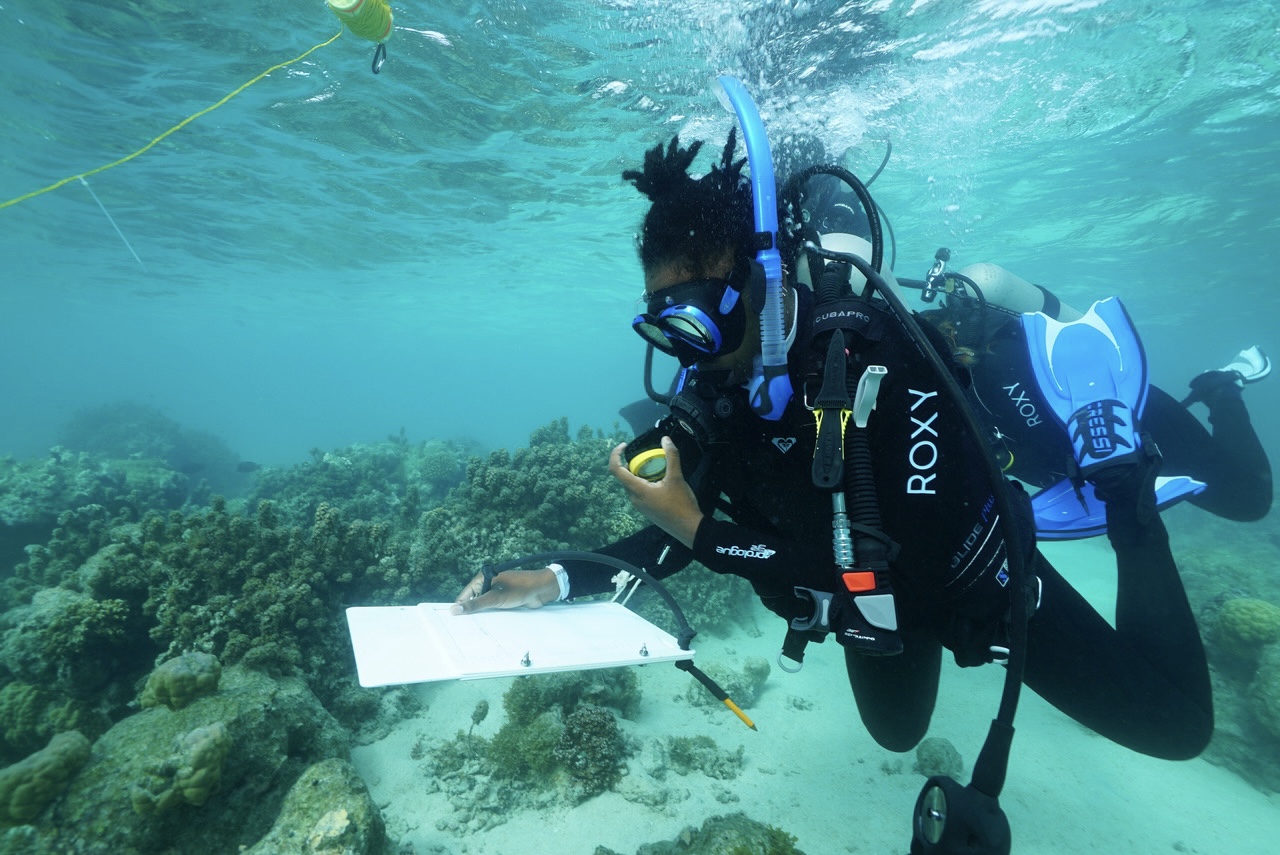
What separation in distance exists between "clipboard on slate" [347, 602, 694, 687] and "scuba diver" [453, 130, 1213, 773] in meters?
0.28

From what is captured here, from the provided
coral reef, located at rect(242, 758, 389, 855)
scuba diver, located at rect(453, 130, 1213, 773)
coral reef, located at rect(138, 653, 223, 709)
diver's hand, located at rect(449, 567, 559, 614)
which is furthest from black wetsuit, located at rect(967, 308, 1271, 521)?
coral reef, located at rect(138, 653, 223, 709)

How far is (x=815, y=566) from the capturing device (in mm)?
2359

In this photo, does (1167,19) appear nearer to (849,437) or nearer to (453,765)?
(849,437)

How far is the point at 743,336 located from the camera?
2494mm

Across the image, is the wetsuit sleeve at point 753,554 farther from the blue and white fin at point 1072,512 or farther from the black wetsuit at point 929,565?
the blue and white fin at point 1072,512

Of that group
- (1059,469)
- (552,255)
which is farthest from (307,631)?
(552,255)

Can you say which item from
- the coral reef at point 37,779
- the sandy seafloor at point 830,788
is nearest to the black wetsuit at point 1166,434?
the sandy seafloor at point 830,788

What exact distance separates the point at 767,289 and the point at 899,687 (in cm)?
297

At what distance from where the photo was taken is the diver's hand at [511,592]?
319cm

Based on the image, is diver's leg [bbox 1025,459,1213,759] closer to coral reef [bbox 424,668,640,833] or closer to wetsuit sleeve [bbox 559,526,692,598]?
wetsuit sleeve [bbox 559,526,692,598]

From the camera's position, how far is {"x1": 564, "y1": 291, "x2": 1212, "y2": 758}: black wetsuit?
7.52 feet

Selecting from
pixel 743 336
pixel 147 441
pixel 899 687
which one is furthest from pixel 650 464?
pixel 147 441

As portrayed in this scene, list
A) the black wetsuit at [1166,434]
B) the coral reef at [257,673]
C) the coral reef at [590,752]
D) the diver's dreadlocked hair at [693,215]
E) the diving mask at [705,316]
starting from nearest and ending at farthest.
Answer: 1. the diving mask at [705,316]
2. the diver's dreadlocked hair at [693,215]
3. the coral reef at [257,673]
4. the black wetsuit at [1166,434]
5. the coral reef at [590,752]

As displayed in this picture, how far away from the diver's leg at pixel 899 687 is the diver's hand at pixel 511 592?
6.37 ft
